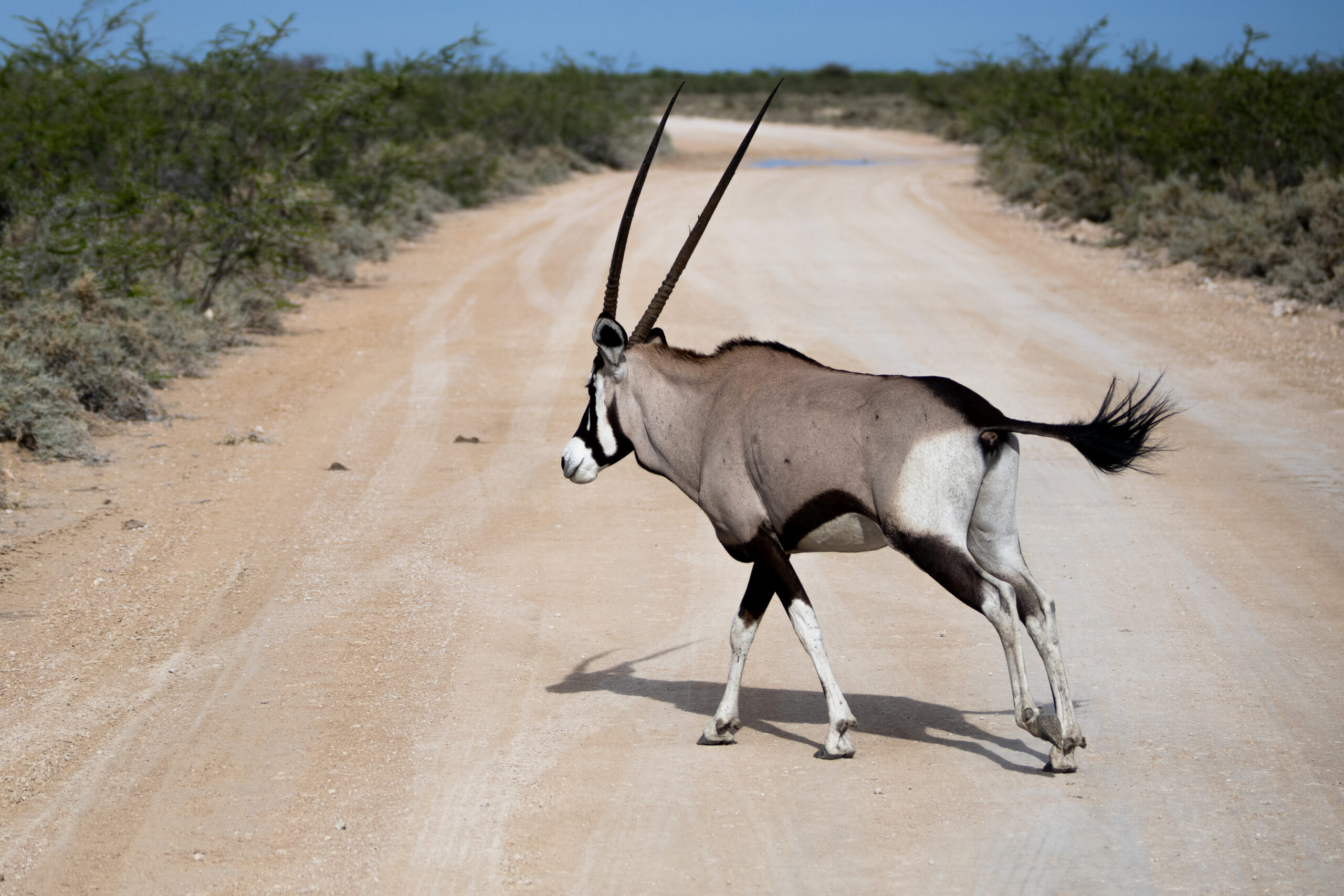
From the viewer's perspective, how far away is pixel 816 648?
4.94m

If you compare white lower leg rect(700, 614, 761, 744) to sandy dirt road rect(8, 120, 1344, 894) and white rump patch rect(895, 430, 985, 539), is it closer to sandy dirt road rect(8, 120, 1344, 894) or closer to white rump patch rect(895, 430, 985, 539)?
sandy dirt road rect(8, 120, 1344, 894)

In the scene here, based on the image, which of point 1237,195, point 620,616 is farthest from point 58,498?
point 1237,195

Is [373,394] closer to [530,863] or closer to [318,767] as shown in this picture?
[318,767]

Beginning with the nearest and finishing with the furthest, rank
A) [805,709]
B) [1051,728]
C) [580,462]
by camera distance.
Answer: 1. [1051,728]
2. [580,462]
3. [805,709]

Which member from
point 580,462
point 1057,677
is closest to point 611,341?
point 580,462

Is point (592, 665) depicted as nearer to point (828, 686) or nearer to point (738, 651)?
point (738, 651)

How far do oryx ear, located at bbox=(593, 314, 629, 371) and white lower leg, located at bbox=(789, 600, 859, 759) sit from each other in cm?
129

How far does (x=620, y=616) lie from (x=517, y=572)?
0.98m

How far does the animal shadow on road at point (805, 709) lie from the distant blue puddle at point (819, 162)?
32221 mm

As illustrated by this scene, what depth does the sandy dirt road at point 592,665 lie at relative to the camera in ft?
14.0

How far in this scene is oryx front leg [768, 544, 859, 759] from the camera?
194 inches

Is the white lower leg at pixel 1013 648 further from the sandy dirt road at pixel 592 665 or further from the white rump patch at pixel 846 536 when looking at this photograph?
the white rump patch at pixel 846 536

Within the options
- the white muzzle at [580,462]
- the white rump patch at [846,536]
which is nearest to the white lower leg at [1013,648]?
the white rump patch at [846,536]

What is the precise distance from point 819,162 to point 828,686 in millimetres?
36866
